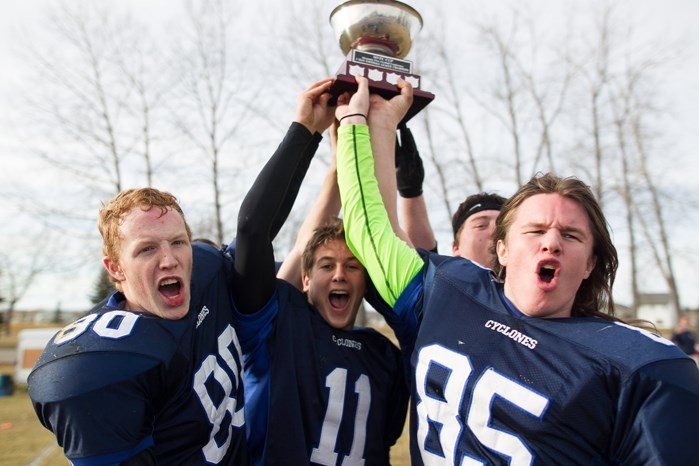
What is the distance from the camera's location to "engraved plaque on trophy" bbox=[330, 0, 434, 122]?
2.75 m

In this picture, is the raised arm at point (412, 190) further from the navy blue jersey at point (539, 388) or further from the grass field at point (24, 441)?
the grass field at point (24, 441)

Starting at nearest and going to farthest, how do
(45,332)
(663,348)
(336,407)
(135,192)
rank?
(663,348) → (135,192) → (336,407) → (45,332)

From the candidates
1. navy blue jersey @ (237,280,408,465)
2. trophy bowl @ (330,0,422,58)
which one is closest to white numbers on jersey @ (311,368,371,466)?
navy blue jersey @ (237,280,408,465)

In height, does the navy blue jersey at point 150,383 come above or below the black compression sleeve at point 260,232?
below

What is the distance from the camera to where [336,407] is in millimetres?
2408

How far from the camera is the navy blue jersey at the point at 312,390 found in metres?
2.32

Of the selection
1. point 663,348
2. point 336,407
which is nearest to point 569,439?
point 663,348

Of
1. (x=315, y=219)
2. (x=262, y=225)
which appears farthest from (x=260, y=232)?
Result: (x=315, y=219)

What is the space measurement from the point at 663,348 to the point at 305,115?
1645 mm

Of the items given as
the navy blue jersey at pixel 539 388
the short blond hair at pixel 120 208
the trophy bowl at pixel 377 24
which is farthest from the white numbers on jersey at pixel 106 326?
the trophy bowl at pixel 377 24

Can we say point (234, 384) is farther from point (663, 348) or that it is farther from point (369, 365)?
point (663, 348)

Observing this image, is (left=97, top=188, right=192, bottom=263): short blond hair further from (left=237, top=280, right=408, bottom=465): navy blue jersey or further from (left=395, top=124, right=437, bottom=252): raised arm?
(left=395, top=124, right=437, bottom=252): raised arm

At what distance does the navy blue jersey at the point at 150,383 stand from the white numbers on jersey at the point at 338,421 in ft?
1.06

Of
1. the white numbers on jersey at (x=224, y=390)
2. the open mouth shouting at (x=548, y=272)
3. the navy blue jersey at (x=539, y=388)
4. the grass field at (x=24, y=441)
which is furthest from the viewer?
the grass field at (x=24, y=441)
